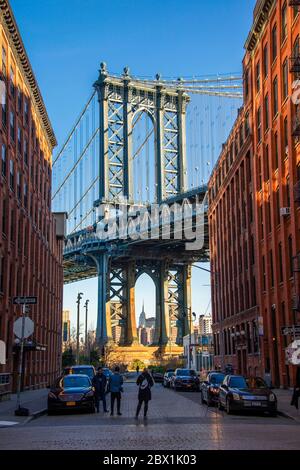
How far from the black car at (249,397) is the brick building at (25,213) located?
1229 centimetres

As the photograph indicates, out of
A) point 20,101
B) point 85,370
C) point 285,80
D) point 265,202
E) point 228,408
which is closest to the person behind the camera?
point 228,408

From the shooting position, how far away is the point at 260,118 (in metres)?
49.0

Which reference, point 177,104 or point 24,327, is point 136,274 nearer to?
point 177,104

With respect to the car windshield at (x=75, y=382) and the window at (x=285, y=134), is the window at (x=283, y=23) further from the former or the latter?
the car windshield at (x=75, y=382)

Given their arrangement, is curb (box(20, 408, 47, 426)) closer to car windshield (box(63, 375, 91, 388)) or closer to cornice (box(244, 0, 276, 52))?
car windshield (box(63, 375, 91, 388))

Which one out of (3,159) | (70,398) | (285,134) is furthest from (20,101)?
(70,398)

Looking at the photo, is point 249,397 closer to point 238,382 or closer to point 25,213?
point 238,382

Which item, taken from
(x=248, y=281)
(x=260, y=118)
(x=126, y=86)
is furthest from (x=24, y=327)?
(x=126, y=86)

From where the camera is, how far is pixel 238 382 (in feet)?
81.4

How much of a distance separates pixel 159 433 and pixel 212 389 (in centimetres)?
1218

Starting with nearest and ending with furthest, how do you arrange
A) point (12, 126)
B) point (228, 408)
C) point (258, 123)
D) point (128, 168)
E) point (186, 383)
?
point (228, 408)
point (12, 126)
point (186, 383)
point (258, 123)
point (128, 168)

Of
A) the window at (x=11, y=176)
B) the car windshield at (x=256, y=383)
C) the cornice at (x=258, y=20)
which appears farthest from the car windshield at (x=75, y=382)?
the cornice at (x=258, y=20)

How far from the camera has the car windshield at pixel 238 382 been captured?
24533mm
